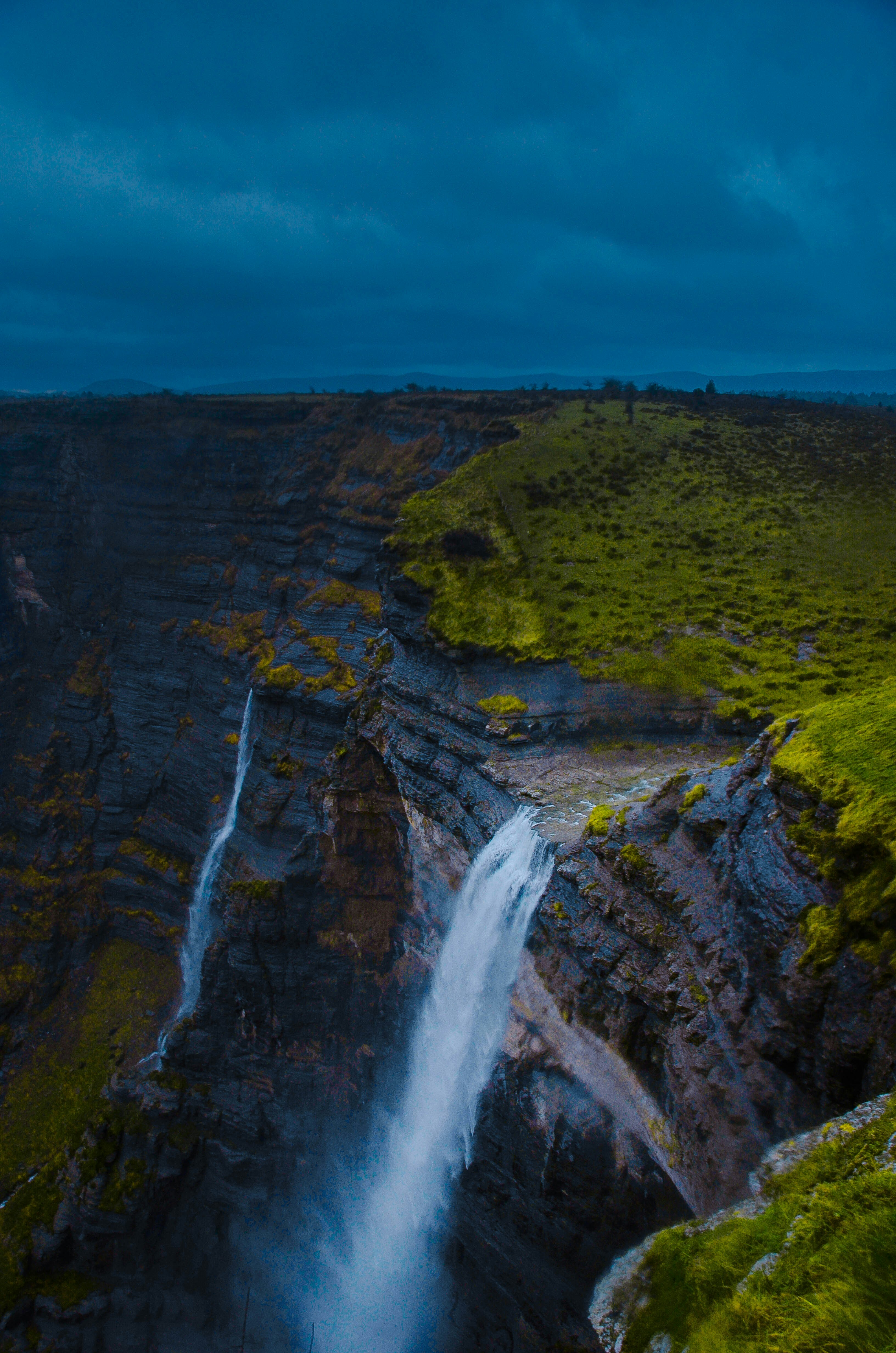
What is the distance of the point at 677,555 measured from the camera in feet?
110

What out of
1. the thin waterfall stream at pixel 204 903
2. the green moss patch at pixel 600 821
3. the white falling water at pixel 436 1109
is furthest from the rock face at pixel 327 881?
the thin waterfall stream at pixel 204 903

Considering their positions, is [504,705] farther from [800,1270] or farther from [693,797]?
[800,1270]

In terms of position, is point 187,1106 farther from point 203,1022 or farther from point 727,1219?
point 727,1219

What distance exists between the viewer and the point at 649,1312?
934 centimetres

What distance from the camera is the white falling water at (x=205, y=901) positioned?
40.3m

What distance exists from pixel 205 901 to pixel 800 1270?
1565 inches

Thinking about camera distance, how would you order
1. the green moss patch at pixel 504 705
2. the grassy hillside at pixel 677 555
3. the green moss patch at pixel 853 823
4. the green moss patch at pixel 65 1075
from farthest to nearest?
the green moss patch at pixel 65 1075 < the grassy hillside at pixel 677 555 < the green moss patch at pixel 504 705 < the green moss patch at pixel 853 823

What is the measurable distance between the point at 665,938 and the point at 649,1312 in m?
7.23

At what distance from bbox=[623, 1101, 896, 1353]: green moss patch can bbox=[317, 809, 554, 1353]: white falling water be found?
33.4ft

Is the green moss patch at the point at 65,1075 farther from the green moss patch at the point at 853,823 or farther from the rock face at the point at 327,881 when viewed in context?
the green moss patch at the point at 853,823

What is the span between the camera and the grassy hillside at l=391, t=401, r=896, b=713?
26.3m

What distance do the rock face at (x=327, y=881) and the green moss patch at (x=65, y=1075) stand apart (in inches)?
42.8

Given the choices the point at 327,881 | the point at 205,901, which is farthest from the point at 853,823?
the point at 205,901

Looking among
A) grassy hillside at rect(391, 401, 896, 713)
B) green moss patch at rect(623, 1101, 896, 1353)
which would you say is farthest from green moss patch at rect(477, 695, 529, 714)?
green moss patch at rect(623, 1101, 896, 1353)
